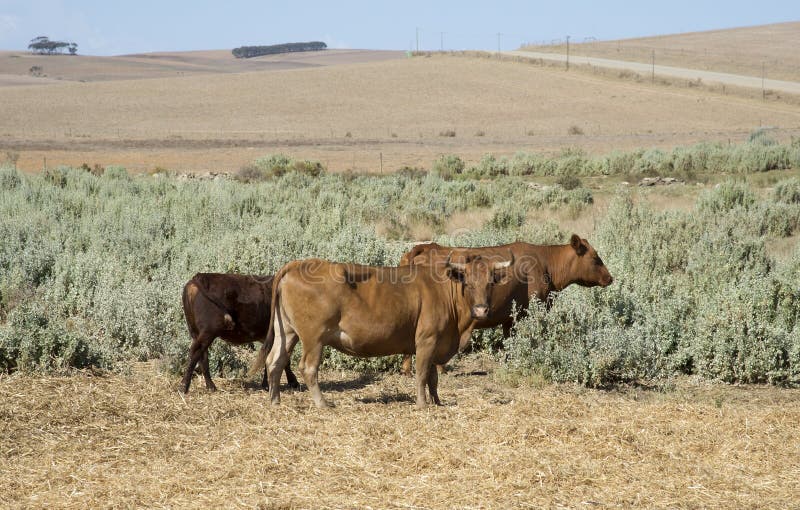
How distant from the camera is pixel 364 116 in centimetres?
6938

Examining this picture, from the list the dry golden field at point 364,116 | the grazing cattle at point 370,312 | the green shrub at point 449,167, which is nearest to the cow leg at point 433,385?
the grazing cattle at point 370,312

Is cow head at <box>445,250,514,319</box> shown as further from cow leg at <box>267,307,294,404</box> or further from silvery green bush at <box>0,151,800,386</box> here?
cow leg at <box>267,307,294,404</box>

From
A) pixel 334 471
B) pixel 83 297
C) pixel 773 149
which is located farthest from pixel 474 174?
pixel 334 471

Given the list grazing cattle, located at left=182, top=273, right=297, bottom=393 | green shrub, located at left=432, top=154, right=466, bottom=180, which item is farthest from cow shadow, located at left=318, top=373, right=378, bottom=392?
green shrub, located at left=432, top=154, right=466, bottom=180

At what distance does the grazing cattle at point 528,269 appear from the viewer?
1017 centimetres

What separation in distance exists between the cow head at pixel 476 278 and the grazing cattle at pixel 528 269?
29.3 inches

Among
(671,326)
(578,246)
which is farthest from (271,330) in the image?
(671,326)

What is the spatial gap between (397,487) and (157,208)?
14.2 m

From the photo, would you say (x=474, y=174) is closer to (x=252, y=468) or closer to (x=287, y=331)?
(x=287, y=331)

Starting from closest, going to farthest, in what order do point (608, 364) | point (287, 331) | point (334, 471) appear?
point (334, 471), point (287, 331), point (608, 364)

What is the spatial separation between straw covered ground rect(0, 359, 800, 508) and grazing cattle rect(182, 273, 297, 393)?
0.42 m

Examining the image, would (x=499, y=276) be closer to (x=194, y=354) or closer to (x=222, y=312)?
(x=222, y=312)

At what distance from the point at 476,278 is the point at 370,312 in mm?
1111

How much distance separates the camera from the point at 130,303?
35.0ft
